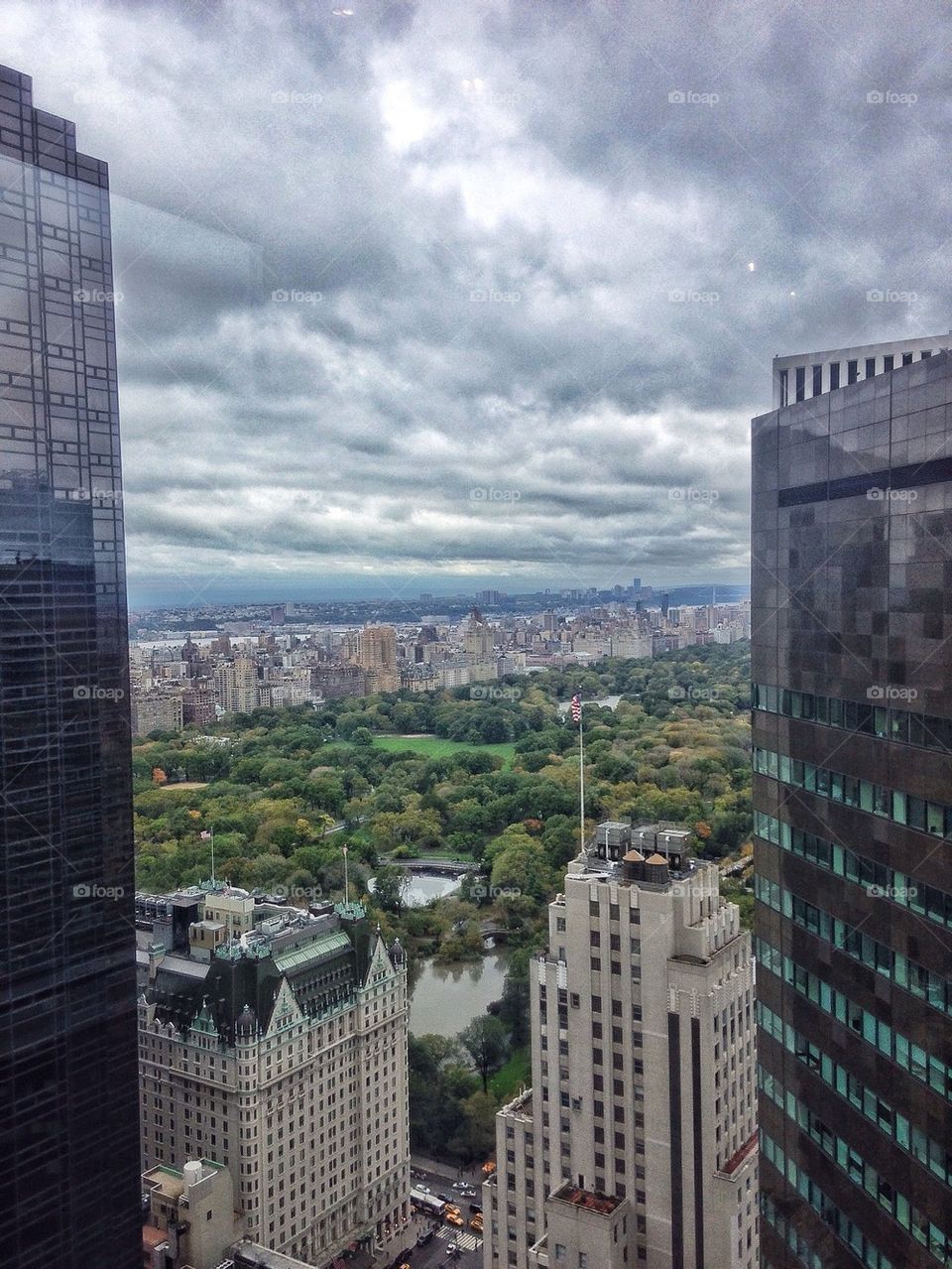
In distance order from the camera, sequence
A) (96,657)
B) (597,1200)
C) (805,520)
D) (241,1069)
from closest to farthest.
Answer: (805,520) < (96,657) < (597,1200) < (241,1069)

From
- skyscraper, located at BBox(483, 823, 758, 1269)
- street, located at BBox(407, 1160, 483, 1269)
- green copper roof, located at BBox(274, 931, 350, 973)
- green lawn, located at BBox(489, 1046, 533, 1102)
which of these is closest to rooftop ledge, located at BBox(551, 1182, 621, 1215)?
skyscraper, located at BBox(483, 823, 758, 1269)

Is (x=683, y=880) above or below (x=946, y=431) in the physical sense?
below

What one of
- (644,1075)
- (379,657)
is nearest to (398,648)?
(379,657)

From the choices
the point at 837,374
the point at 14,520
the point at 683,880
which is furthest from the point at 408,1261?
the point at 837,374

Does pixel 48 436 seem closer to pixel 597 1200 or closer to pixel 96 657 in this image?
pixel 96 657

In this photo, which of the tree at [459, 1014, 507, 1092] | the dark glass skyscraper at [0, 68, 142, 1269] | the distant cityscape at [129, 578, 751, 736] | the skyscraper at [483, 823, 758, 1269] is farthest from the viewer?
the distant cityscape at [129, 578, 751, 736]

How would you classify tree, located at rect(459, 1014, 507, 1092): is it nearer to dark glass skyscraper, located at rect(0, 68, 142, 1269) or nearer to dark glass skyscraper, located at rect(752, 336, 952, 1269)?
dark glass skyscraper, located at rect(0, 68, 142, 1269)

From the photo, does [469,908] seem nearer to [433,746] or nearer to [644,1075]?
[433,746]
